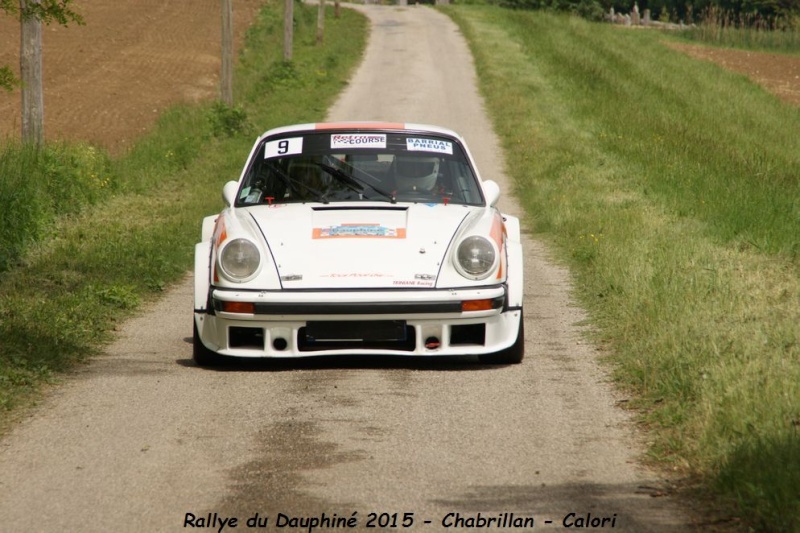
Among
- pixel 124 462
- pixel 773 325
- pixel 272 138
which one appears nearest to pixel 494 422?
pixel 124 462

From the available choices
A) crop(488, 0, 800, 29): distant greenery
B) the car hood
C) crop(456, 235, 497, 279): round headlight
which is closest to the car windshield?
the car hood

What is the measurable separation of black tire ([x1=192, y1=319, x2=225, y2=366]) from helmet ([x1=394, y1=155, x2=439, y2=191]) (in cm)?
167

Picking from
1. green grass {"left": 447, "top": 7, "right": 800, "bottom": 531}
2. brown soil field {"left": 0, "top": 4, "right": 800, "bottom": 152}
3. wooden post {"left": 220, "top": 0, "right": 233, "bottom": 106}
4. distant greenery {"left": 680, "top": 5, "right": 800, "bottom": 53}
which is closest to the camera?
green grass {"left": 447, "top": 7, "right": 800, "bottom": 531}

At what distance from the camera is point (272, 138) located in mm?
8234

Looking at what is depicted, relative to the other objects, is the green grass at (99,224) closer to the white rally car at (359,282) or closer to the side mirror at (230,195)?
the white rally car at (359,282)

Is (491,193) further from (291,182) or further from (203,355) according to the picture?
(203,355)

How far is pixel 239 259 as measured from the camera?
6.81 metres

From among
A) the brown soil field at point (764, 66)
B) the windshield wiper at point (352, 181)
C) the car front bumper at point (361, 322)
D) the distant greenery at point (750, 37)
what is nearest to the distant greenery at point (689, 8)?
the distant greenery at point (750, 37)

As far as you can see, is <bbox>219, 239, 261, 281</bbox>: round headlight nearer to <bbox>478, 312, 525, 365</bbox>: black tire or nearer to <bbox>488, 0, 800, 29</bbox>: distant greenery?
<bbox>478, 312, 525, 365</bbox>: black tire

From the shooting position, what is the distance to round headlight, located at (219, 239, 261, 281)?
678 centimetres

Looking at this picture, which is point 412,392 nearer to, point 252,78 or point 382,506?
point 382,506

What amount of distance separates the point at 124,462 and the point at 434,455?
1.33m

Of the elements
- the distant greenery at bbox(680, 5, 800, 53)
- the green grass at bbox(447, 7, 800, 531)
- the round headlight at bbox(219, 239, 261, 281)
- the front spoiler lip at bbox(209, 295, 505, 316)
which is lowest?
the distant greenery at bbox(680, 5, 800, 53)

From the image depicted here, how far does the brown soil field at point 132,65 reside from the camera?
955 inches
